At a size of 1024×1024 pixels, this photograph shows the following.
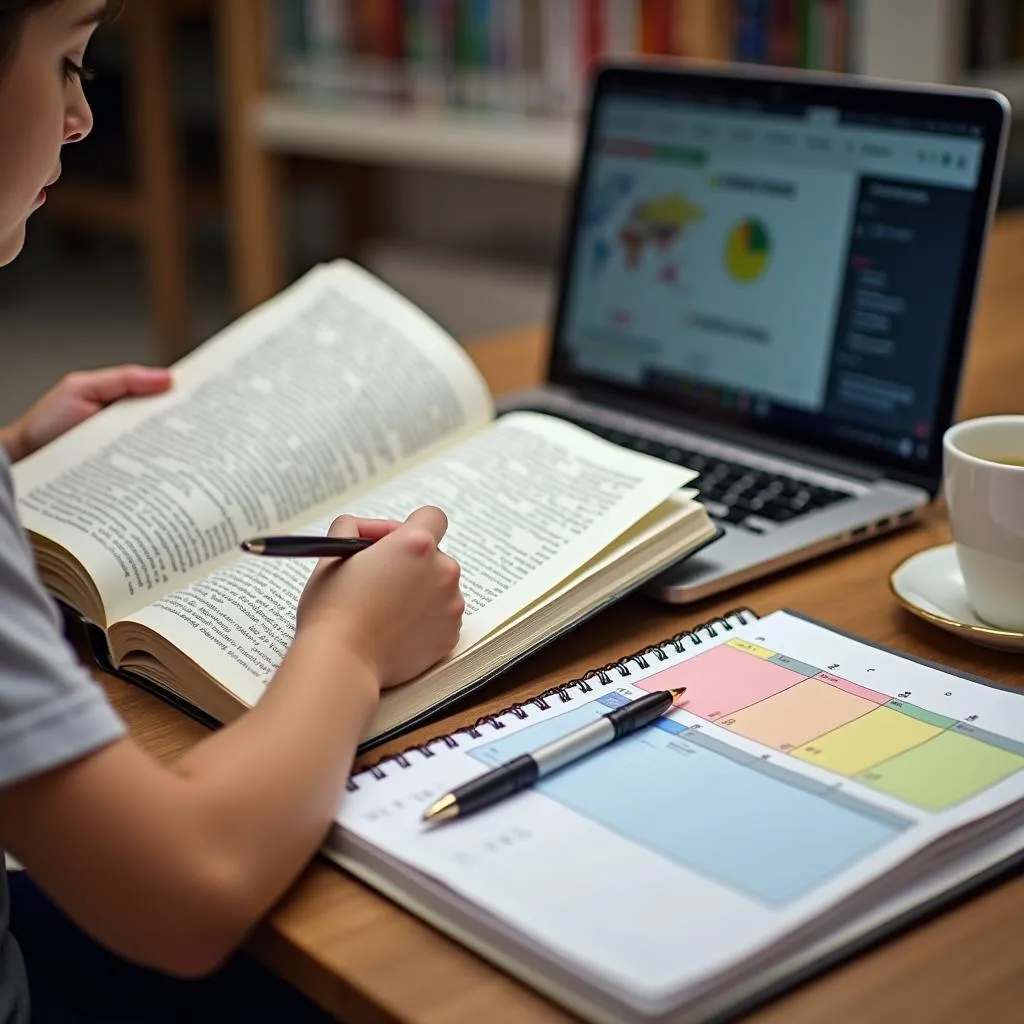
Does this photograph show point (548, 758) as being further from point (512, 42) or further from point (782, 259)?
point (512, 42)

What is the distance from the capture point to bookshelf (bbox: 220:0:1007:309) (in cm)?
193

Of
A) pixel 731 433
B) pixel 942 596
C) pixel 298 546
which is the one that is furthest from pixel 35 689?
pixel 731 433

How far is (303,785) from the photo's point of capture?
549mm

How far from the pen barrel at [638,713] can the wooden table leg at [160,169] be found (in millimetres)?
2318

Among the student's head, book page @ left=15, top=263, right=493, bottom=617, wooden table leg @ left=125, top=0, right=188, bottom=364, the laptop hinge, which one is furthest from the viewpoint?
wooden table leg @ left=125, top=0, right=188, bottom=364

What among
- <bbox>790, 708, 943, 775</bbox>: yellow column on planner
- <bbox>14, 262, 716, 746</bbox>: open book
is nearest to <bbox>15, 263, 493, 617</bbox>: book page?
<bbox>14, 262, 716, 746</bbox>: open book

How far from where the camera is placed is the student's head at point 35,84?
0.58 meters

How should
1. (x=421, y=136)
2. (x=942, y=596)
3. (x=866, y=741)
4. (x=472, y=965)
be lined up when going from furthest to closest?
(x=421, y=136) < (x=942, y=596) < (x=866, y=741) < (x=472, y=965)

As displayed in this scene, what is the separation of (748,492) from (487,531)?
0.20 meters

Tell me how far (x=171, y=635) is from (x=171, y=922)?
182 millimetres

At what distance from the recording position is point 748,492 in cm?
89

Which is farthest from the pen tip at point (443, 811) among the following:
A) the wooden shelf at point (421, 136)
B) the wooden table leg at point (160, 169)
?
the wooden table leg at point (160, 169)

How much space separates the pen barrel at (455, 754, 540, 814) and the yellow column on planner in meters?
0.11

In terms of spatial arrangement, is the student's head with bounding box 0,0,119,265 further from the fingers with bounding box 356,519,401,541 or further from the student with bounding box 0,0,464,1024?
the fingers with bounding box 356,519,401,541
